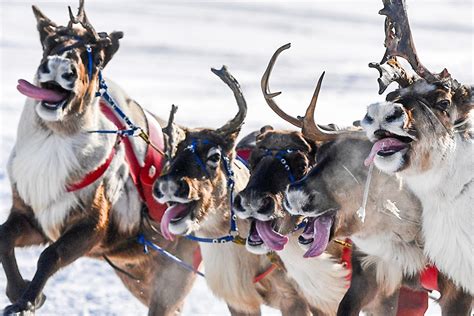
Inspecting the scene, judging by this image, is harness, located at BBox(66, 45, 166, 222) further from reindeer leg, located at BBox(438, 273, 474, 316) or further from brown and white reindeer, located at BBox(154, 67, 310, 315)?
reindeer leg, located at BBox(438, 273, 474, 316)


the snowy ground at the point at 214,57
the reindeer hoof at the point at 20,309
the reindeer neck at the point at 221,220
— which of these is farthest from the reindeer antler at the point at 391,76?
the snowy ground at the point at 214,57

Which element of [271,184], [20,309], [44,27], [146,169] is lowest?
[20,309]

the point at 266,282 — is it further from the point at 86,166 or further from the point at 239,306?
the point at 86,166

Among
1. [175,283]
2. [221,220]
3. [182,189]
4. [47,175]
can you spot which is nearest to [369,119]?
[182,189]

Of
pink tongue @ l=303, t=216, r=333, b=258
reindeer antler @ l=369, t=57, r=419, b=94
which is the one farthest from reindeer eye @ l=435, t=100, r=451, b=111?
pink tongue @ l=303, t=216, r=333, b=258

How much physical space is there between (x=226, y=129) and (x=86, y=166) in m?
0.99

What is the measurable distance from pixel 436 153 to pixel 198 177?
5.16ft

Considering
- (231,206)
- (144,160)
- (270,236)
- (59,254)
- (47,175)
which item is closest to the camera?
(270,236)

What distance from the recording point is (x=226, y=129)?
7.10 m

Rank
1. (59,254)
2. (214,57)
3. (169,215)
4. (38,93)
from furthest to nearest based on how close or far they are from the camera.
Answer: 1. (214,57)
2. (59,254)
3. (38,93)
4. (169,215)

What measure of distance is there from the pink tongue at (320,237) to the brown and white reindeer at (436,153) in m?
0.45

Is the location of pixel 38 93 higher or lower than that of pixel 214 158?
higher

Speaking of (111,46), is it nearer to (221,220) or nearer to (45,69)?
(45,69)

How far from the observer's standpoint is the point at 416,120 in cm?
571
